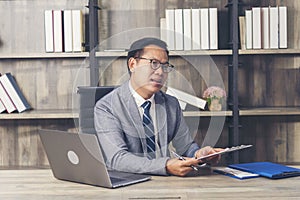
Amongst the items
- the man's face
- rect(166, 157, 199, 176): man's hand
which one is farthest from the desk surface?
the man's face

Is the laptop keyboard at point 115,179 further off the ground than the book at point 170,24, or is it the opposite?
the book at point 170,24

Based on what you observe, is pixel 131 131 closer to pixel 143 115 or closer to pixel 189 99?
pixel 143 115

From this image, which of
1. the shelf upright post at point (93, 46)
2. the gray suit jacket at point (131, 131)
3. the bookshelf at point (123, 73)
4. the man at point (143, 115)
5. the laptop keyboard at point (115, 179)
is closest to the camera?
the laptop keyboard at point (115, 179)

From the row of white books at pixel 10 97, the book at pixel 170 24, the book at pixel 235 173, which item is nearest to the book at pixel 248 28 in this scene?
the book at pixel 170 24

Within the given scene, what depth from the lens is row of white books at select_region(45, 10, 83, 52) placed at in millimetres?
3559

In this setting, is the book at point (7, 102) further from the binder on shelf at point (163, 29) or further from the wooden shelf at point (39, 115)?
the binder on shelf at point (163, 29)

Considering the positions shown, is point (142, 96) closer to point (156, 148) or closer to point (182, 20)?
point (156, 148)

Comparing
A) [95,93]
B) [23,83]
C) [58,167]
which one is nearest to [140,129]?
[95,93]

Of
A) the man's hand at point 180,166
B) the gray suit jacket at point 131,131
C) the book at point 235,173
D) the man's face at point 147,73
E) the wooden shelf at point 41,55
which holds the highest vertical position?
the wooden shelf at point 41,55

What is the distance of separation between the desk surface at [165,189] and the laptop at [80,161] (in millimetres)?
26

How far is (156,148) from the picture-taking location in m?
2.38

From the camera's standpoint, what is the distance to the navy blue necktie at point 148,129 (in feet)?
7.60

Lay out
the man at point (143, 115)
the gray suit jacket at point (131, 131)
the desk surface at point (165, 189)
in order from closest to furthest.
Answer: the desk surface at point (165, 189), the gray suit jacket at point (131, 131), the man at point (143, 115)

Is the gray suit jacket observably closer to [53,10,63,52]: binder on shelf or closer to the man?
the man
